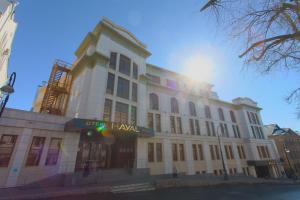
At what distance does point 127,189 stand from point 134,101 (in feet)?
36.4

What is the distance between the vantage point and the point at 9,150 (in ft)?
40.8

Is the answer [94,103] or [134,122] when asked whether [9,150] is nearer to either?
[94,103]

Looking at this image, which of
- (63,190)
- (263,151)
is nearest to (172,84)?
(63,190)

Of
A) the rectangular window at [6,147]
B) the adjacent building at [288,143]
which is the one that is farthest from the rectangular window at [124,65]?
the adjacent building at [288,143]

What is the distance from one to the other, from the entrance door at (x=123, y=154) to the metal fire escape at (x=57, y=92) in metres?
9.40

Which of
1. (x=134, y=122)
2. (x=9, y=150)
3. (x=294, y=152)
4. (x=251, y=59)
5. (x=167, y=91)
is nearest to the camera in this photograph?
(x=251, y=59)

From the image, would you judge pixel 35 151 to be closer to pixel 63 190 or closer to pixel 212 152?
pixel 63 190

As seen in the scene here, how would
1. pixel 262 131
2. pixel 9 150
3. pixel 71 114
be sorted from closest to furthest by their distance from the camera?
pixel 9 150
pixel 71 114
pixel 262 131

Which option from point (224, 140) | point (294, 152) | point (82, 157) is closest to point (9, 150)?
point (82, 157)

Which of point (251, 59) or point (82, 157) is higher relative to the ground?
point (251, 59)

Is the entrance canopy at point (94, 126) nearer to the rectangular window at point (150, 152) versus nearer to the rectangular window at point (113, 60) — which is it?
the rectangular window at point (150, 152)

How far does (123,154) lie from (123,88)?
853 centimetres

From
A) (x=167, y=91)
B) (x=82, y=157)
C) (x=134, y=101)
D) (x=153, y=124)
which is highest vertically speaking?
(x=167, y=91)

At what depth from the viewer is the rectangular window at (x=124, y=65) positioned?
21.9 meters
